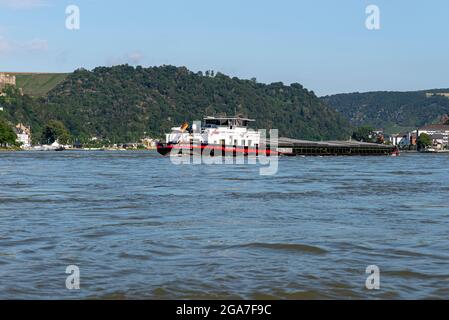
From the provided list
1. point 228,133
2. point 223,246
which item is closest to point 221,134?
point 228,133

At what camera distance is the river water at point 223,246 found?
494 inches

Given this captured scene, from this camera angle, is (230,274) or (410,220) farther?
(410,220)

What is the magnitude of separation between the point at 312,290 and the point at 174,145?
9162cm

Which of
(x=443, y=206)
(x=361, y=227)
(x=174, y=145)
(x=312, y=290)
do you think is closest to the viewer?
(x=312, y=290)

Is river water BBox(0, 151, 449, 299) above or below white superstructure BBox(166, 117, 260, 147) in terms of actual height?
below

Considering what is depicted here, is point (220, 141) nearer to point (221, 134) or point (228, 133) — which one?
point (221, 134)

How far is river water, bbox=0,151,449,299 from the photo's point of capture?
12555 millimetres

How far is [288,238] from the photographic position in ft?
60.8

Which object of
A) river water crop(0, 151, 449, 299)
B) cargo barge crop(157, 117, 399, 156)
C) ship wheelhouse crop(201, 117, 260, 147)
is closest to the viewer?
river water crop(0, 151, 449, 299)

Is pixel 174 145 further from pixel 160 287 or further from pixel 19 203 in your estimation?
pixel 160 287

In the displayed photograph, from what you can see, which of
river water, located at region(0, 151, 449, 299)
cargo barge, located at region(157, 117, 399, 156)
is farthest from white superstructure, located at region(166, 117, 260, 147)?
river water, located at region(0, 151, 449, 299)

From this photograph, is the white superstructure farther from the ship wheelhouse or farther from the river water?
the river water

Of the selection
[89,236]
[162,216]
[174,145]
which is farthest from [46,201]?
[174,145]

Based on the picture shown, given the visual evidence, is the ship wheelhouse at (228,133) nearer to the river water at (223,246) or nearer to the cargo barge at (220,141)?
the cargo barge at (220,141)
